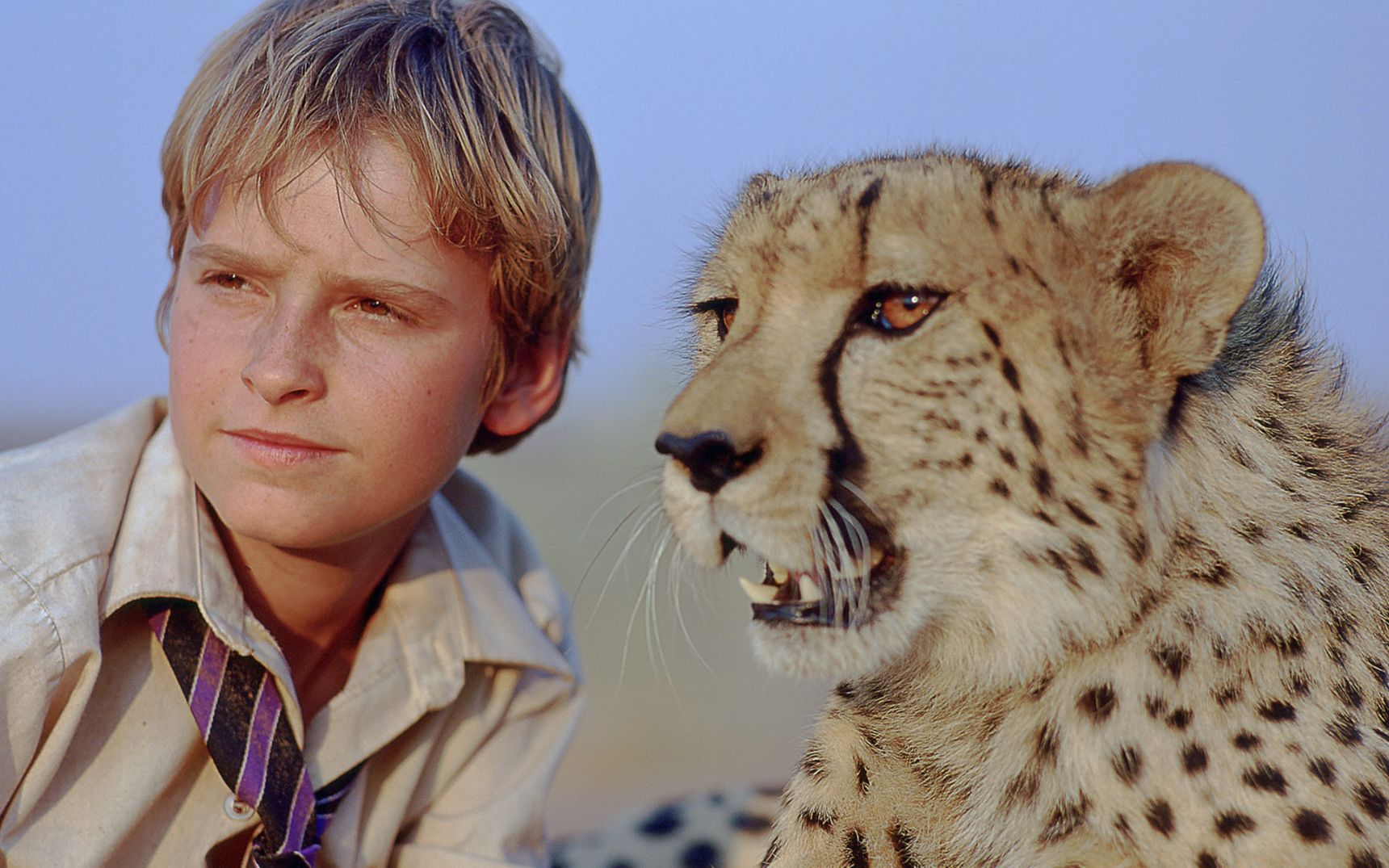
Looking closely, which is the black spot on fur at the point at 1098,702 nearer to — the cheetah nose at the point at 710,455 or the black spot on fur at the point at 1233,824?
the black spot on fur at the point at 1233,824

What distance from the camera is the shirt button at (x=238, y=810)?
1.51m

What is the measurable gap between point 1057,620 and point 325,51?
1.13 m

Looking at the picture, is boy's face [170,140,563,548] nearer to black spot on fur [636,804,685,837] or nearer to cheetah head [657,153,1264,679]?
cheetah head [657,153,1264,679]

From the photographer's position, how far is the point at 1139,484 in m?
1.15

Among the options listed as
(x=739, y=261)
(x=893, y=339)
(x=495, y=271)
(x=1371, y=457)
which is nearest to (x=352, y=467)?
(x=495, y=271)

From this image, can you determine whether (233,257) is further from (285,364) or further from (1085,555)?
(1085,555)

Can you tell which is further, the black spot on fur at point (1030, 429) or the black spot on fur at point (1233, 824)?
the black spot on fur at point (1030, 429)

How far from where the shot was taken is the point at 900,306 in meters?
1.20

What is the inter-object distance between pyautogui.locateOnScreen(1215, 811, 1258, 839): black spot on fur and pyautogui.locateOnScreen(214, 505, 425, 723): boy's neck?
41.6 inches

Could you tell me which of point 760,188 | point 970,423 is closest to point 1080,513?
point 970,423

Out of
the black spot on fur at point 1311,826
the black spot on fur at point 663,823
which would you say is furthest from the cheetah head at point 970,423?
the black spot on fur at point 663,823

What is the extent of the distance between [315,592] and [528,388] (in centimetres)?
40

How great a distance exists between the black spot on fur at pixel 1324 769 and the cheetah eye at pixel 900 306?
0.48 meters

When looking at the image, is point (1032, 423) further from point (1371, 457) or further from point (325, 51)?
point (325, 51)
